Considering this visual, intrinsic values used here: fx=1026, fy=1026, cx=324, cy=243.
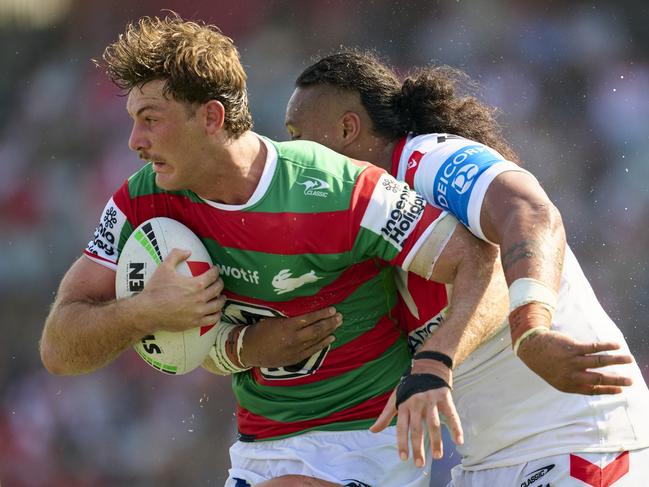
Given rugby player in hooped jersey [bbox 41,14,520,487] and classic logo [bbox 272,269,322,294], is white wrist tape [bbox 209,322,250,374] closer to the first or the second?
rugby player in hooped jersey [bbox 41,14,520,487]

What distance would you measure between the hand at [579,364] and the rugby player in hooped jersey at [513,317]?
0.02m

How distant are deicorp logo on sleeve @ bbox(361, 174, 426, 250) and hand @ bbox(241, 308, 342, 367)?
0.36 m

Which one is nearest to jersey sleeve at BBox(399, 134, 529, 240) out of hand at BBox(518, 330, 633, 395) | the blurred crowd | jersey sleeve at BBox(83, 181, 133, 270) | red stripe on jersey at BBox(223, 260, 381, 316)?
red stripe on jersey at BBox(223, 260, 381, 316)

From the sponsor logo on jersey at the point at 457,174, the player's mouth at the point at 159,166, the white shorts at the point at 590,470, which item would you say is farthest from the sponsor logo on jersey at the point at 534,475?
the player's mouth at the point at 159,166

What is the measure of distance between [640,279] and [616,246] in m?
0.28

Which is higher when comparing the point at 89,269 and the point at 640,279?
the point at 640,279

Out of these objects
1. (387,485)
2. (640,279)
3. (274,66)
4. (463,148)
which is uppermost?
(274,66)

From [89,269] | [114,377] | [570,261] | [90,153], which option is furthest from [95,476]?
[570,261]

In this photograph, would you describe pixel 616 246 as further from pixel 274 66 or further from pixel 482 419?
pixel 482 419

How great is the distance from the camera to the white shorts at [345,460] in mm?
3703

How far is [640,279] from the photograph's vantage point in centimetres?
702

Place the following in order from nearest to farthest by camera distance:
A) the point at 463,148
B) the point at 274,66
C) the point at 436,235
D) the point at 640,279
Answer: the point at 436,235, the point at 463,148, the point at 640,279, the point at 274,66

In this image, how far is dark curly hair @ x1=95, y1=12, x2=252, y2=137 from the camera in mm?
3576

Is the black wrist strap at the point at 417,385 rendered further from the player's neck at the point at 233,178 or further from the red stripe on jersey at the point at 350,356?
the player's neck at the point at 233,178
